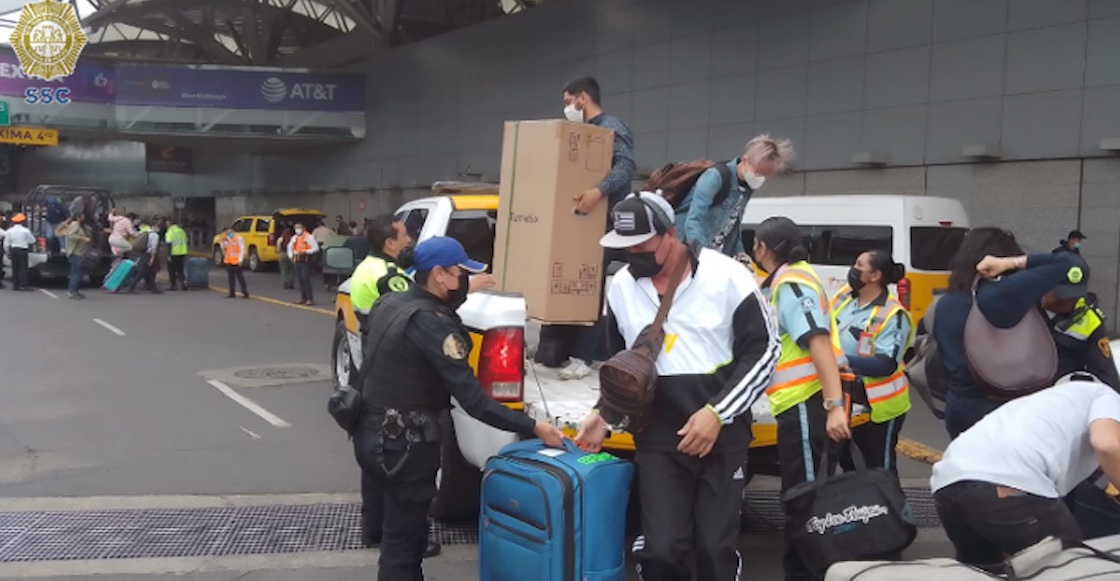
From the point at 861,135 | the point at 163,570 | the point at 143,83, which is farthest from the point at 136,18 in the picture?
the point at 163,570

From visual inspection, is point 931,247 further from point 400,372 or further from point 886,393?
point 400,372

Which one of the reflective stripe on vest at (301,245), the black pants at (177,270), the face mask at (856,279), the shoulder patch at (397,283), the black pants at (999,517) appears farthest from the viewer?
the black pants at (177,270)

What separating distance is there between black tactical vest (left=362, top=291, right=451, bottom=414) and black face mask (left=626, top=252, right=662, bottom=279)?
841 millimetres

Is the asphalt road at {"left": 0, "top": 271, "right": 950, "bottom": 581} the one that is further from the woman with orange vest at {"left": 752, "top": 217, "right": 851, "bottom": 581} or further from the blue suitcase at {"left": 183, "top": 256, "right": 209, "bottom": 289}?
the blue suitcase at {"left": 183, "top": 256, "right": 209, "bottom": 289}

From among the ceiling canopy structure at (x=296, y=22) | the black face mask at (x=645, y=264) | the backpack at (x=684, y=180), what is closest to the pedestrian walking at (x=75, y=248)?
the ceiling canopy structure at (x=296, y=22)

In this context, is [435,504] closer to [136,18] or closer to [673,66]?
[673,66]

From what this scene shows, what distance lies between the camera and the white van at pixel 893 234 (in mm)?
12531

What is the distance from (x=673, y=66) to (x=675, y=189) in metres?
17.7

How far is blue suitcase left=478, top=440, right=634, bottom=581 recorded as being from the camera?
3436 millimetres

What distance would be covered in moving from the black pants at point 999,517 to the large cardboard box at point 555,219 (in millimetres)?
2209

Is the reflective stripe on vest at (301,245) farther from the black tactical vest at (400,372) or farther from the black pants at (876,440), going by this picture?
the black tactical vest at (400,372)

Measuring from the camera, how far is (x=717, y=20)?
68.8 ft

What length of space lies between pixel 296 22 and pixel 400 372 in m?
40.5

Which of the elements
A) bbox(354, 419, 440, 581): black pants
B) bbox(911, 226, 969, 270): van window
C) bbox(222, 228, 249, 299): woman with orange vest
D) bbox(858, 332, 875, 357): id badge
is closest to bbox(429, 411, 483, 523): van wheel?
bbox(354, 419, 440, 581): black pants
